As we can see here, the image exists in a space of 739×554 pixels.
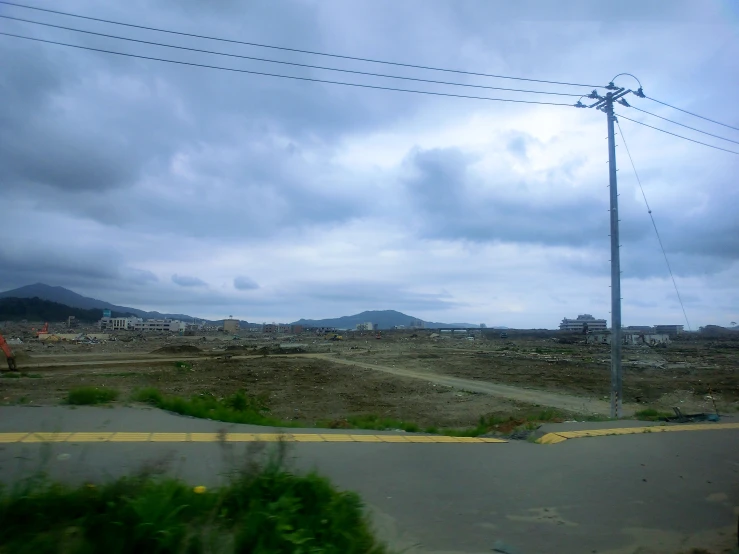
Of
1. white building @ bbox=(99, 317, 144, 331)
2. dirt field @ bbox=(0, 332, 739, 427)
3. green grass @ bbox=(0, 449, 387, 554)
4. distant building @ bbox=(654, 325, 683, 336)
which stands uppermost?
distant building @ bbox=(654, 325, 683, 336)

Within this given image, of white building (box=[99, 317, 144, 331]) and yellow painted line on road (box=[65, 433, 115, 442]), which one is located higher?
white building (box=[99, 317, 144, 331])

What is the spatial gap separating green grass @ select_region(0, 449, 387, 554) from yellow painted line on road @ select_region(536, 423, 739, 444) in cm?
608

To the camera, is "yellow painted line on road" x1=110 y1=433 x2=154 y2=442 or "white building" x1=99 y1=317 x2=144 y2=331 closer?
"yellow painted line on road" x1=110 y1=433 x2=154 y2=442

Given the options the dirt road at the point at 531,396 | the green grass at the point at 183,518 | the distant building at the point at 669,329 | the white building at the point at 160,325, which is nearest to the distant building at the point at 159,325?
the white building at the point at 160,325

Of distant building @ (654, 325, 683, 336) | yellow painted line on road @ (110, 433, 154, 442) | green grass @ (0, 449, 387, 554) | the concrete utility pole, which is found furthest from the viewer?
distant building @ (654, 325, 683, 336)

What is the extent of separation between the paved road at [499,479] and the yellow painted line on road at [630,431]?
0.46 m

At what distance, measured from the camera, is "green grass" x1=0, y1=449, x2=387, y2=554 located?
4.39 metres

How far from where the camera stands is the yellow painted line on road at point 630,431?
34.2 feet

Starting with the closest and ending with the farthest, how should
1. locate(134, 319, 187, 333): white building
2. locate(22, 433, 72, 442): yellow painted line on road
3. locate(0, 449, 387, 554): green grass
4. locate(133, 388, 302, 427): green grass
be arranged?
1. locate(0, 449, 387, 554): green grass
2. locate(22, 433, 72, 442): yellow painted line on road
3. locate(133, 388, 302, 427): green grass
4. locate(134, 319, 187, 333): white building

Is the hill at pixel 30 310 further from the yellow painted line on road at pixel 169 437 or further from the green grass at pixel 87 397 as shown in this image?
the yellow painted line on road at pixel 169 437

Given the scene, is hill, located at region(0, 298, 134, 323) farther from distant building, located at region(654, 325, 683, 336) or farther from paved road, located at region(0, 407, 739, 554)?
distant building, located at region(654, 325, 683, 336)

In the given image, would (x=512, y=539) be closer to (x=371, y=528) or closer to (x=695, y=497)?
(x=371, y=528)

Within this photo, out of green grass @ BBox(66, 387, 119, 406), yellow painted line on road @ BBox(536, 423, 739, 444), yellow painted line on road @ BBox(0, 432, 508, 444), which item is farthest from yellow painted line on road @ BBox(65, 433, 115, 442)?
yellow painted line on road @ BBox(536, 423, 739, 444)

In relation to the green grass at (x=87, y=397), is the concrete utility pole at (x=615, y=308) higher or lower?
higher
